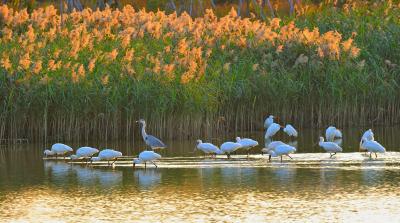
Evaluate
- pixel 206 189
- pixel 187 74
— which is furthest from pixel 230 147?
pixel 187 74

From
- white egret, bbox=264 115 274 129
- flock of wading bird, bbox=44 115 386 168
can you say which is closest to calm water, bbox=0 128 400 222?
flock of wading bird, bbox=44 115 386 168

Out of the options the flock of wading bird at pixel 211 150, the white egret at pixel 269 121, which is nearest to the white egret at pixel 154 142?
the flock of wading bird at pixel 211 150

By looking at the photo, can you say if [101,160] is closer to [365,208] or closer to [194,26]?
[365,208]

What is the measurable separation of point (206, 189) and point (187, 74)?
28.7 ft

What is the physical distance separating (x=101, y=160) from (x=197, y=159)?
1.75 m

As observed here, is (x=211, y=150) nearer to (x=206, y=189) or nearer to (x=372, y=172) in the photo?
(x=372, y=172)

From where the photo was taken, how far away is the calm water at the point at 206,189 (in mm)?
14625

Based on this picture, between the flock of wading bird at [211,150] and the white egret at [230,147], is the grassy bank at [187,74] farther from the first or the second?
the white egret at [230,147]

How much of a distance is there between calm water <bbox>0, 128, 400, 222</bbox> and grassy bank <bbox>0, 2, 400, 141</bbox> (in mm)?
2408

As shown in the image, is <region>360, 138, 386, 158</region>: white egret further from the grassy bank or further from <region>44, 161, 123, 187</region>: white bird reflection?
the grassy bank

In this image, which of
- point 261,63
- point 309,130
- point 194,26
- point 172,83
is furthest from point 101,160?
point 194,26

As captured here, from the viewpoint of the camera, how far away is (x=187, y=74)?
25297mm

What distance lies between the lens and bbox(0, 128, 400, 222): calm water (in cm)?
1462

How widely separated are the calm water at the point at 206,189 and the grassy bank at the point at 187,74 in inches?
94.8
